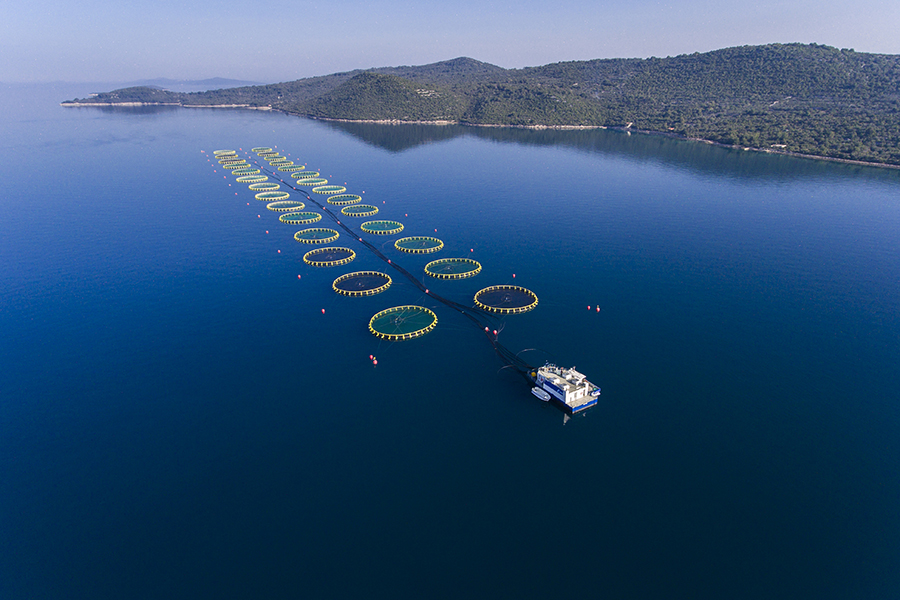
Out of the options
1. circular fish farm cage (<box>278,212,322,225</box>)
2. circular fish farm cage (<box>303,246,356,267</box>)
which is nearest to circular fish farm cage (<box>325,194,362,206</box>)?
circular fish farm cage (<box>278,212,322,225</box>)

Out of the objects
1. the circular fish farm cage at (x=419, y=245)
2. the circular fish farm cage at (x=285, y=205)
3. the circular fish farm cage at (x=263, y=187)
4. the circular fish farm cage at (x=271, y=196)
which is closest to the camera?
the circular fish farm cage at (x=419, y=245)

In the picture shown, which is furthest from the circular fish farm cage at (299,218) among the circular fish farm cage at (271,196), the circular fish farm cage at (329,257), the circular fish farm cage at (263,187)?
the circular fish farm cage at (263,187)

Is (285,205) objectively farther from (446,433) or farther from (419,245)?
(446,433)

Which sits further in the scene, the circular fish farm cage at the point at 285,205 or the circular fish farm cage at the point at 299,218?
the circular fish farm cage at the point at 285,205

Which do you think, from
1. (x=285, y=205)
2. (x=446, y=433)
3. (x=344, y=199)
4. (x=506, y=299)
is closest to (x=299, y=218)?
(x=285, y=205)

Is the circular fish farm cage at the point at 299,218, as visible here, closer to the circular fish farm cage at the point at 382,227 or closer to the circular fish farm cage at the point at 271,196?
the circular fish farm cage at the point at 382,227
